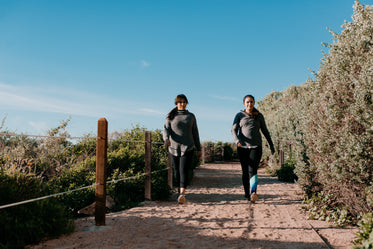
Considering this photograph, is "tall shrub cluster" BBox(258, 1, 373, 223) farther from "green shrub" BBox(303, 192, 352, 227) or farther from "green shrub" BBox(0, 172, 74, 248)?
"green shrub" BBox(0, 172, 74, 248)

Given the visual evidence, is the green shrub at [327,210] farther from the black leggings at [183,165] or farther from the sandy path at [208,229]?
the black leggings at [183,165]

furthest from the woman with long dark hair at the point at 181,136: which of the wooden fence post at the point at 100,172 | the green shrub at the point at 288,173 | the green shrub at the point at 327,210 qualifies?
the green shrub at the point at 288,173

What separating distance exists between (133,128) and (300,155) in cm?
524

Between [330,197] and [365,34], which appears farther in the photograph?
[330,197]

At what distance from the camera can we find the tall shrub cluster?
14.1 feet

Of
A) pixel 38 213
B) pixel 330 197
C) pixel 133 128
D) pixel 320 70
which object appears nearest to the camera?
pixel 38 213

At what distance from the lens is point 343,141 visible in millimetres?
4602

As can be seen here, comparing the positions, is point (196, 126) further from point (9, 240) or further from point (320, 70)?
point (9, 240)

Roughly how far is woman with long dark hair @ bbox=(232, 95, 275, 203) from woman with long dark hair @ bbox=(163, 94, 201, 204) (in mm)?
864

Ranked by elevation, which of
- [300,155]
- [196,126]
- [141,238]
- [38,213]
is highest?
[196,126]

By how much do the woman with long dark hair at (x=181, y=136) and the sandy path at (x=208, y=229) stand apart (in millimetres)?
694

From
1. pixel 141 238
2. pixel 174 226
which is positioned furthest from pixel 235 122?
pixel 141 238

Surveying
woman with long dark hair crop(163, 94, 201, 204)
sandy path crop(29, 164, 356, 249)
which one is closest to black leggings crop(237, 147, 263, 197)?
sandy path crop(29, 164, 356, 249)

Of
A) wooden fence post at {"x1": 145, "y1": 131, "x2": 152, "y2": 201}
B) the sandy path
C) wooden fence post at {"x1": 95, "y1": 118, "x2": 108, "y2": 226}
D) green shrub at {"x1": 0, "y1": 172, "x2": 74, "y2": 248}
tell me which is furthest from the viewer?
wooden fence post at {"x1": 145, "y1": 131, "x2": 152, "y2": 201}
